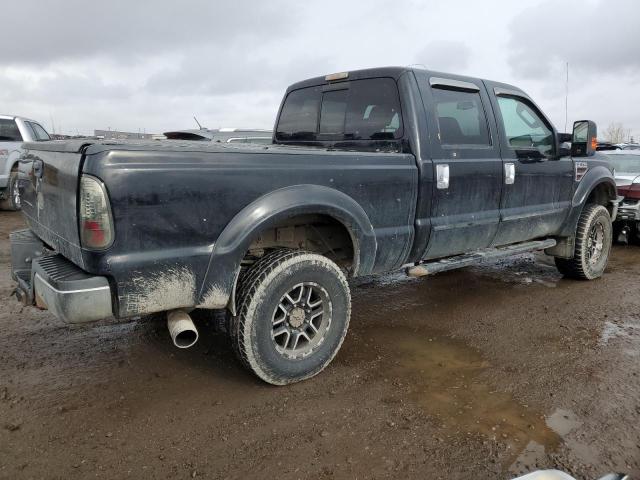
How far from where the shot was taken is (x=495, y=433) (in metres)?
2.61

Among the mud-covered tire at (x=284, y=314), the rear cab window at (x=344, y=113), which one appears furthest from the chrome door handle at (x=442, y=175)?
the mud-covered tire at (x=284, y=314)

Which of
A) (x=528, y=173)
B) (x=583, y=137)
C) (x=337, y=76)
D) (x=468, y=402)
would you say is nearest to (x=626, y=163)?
(x=583, y=137)

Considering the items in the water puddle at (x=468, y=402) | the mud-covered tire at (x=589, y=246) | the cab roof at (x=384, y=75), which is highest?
the cab roof at (x=384, y=75)

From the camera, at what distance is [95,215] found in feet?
7.83

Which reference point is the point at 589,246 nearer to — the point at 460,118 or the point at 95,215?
the point at 460,118

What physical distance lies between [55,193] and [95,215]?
54 centimetres

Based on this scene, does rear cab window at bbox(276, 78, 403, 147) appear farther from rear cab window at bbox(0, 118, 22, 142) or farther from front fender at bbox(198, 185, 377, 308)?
rear cab window at bbox(0, 118, 22, 142)

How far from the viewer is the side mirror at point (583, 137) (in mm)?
4848

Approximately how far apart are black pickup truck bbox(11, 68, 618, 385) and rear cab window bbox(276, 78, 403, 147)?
0.5 inches

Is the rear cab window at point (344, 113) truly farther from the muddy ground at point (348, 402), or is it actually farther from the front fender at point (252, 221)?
the muddy ground at point (348, 402)

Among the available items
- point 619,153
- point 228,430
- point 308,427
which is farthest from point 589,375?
point 619,153

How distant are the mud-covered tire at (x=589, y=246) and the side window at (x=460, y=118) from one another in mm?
1955

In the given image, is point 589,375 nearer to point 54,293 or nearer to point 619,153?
point 54,293

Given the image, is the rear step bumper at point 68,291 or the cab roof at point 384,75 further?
the cab roof at point 384,75
